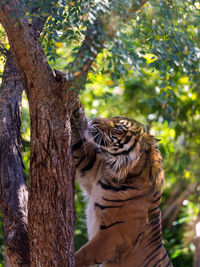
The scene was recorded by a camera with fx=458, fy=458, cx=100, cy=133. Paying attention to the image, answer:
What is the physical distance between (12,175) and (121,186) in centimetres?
101

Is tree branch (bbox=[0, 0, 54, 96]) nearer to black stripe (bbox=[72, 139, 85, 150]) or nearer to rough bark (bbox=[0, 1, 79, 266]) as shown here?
rough bark (bbox=[0, 1, 79, 266])

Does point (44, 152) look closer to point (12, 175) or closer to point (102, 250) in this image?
point (12, 175)

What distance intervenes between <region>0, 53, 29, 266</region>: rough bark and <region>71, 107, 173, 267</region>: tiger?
49 centimetres

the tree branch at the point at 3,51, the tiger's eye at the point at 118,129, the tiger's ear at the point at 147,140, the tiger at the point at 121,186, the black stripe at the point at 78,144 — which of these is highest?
the tree branch at the point at 3,51

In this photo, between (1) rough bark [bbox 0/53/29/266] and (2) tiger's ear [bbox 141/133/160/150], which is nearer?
(1) rough bark [bbox 0/53/29/266]

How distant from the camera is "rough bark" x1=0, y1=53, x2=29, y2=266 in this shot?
2.91 meters

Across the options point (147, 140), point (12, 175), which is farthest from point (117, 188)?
Answer: point (12, 175)

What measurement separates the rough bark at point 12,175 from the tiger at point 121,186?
488 mm

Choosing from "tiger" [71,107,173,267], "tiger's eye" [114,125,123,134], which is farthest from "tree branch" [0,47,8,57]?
"tiger's eye" [114,125,123,134]

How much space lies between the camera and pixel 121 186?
12.4 ft

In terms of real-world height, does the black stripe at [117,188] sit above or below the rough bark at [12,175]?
below

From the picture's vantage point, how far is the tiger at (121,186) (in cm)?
362

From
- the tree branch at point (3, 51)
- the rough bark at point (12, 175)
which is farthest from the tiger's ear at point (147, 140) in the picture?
the tree branch at point (3, 51)

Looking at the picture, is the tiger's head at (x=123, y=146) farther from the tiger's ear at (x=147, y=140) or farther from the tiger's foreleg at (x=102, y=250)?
the tiger's foreleg at (x=102, y=250)
